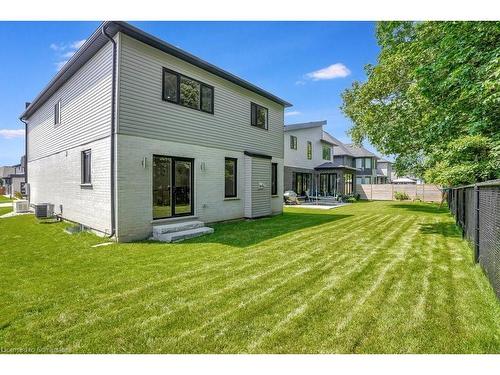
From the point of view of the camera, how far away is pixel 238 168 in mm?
11438

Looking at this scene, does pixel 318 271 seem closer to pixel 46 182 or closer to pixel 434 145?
pixel 434 145

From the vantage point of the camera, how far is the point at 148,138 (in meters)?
8.05

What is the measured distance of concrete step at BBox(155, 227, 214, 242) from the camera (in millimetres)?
7684

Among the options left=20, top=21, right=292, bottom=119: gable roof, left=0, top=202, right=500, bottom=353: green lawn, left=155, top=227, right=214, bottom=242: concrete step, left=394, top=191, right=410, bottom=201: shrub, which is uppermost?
left=20, top=21, right=292, bottom=119: gable roof

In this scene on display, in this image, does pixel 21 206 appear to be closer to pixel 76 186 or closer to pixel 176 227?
pixel 76 186

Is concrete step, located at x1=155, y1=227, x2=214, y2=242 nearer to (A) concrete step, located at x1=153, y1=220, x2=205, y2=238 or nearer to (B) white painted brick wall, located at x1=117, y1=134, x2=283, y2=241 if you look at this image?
(A) concrete step, located at x1=153, y1=220, x2=205, y2=238

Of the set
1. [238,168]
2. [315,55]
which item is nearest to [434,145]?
[315,55]

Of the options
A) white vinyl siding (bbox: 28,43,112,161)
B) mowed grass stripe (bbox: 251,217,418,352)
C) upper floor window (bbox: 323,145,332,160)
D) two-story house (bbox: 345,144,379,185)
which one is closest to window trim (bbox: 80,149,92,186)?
white vinyl siding (bbox: 28,43,112,161)

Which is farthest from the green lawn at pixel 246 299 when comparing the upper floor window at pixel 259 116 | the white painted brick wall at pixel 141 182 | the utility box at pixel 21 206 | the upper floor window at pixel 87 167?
the utility box at pixel 21 206

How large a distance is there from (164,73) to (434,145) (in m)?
9.79

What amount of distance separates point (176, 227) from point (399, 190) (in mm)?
23320

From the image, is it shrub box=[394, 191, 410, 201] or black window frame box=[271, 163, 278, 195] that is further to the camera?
shrub box=[394, 191, 410, 201]

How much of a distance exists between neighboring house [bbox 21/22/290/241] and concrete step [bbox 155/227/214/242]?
60cm
